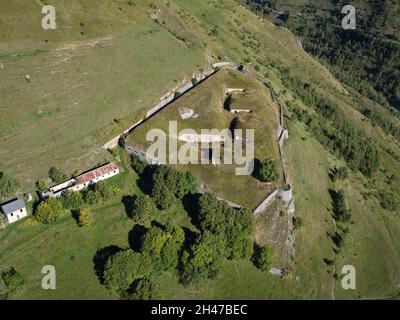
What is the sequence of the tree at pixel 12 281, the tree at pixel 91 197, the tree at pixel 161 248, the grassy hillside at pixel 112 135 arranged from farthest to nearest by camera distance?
the tree at pixel 91 197 → the grassy hillside at pixel 112 135 → the tree at pixel 161 248 → the tree at pixel 12 281

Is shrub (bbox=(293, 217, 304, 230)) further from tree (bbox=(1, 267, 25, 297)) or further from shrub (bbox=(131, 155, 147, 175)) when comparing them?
tree (bbox=(1, 267, 25, 297))

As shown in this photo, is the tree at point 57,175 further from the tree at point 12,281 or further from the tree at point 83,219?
the tree at point 12,281

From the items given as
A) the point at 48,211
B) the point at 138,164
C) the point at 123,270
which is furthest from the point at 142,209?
the point at 48,211

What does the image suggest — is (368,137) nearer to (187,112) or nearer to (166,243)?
(187,112)

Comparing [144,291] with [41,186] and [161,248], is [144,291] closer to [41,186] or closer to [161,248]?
[161,248]

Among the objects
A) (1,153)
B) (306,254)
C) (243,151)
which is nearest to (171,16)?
(243,151)

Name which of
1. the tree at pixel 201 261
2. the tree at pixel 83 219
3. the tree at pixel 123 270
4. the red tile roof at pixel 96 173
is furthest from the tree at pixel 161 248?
the red tile roof at pixel 96 173

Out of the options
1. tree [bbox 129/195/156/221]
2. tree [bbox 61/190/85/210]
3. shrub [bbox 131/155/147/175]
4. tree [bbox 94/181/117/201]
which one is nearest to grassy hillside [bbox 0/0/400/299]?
tree [bbox 94/181/117/201]
